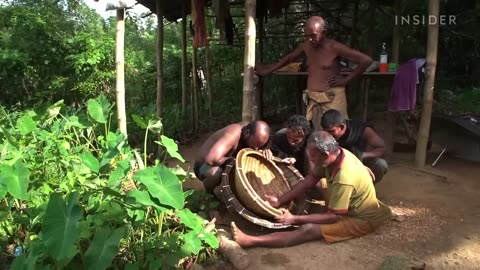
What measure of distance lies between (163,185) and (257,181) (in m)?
1.34

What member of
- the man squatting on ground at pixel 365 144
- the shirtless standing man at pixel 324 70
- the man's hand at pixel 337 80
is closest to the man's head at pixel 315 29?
the shirtless standing man at pixel 324 70

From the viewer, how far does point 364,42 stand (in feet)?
30.4

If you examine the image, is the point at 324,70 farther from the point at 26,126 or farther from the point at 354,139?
the point at 26,126

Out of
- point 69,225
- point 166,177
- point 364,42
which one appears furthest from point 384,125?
point 69,225

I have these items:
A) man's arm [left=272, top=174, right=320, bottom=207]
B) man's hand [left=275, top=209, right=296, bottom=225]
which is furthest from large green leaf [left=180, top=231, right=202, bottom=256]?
man's arm [left=272, top=174, right=320, bottom=207]

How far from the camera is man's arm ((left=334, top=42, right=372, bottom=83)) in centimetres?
454

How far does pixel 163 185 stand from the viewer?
110 inches

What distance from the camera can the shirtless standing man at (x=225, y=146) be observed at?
3881 millimetres

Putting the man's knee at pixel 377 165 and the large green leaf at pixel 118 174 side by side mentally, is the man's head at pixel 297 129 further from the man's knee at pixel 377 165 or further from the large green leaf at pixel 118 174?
the large green leaf at pixel 118 174

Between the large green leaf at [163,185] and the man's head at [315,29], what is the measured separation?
7.66 ft

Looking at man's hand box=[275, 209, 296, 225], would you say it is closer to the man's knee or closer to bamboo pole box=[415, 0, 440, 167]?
the man's knee

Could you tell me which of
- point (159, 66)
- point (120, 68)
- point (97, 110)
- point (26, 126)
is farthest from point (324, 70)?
point (26, 126)

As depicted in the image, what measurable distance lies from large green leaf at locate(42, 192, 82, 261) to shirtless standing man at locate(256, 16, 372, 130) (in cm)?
274

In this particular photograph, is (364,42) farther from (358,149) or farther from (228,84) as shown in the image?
(358,149)
